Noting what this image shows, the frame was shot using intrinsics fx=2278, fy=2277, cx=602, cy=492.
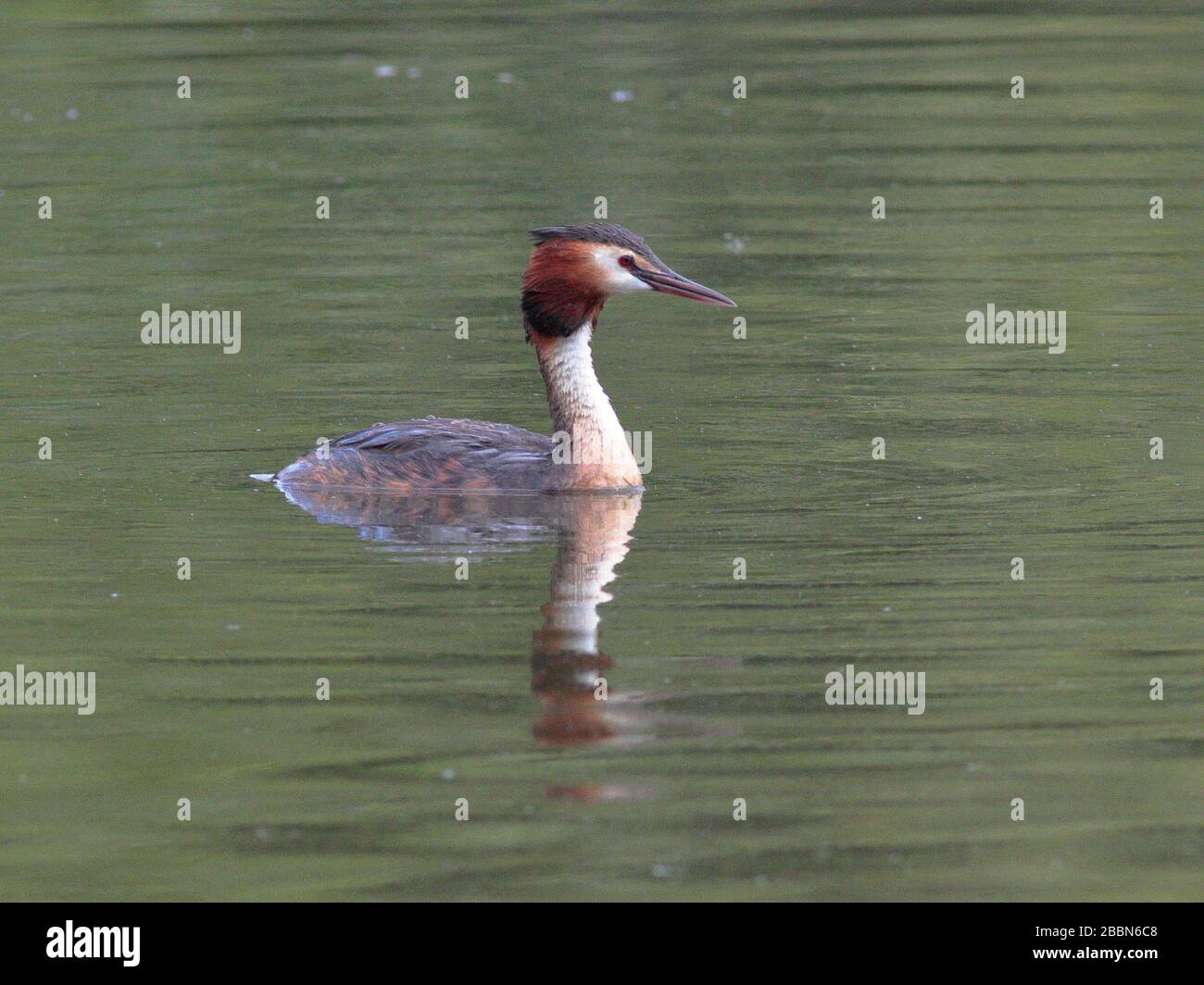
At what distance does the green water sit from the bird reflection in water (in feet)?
0.13

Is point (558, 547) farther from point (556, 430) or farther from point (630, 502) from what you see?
point (556, 430)

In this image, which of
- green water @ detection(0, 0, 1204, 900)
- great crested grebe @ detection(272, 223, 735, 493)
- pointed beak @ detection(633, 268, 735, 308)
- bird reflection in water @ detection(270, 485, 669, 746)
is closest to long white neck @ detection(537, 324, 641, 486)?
great crested grebe @ detection(272, 223, 735, 493)

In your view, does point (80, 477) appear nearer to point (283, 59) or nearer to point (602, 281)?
point (602, 281)

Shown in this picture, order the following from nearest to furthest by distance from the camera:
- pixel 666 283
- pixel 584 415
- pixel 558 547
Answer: pixel 558 547
pixel 666 283
pixel 584 415

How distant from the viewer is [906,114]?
2331 centimetres

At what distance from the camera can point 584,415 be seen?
12.6 metres

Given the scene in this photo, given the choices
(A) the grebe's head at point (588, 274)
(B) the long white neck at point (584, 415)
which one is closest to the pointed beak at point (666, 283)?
(A) the grebe's head at point (588, 274)

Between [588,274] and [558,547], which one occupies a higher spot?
[588,274]

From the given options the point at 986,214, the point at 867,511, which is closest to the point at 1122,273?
the point at 986,214

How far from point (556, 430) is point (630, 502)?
0.66 m

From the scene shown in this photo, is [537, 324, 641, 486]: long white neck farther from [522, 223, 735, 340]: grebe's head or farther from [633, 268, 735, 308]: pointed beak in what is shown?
[633, 268, 735, 308]: pointed beak

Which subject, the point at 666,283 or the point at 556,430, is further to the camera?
the point at 556,430

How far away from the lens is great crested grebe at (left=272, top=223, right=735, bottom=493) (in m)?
12.3

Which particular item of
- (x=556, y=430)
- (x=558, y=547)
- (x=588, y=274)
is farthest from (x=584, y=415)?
(x=558, y=547)
